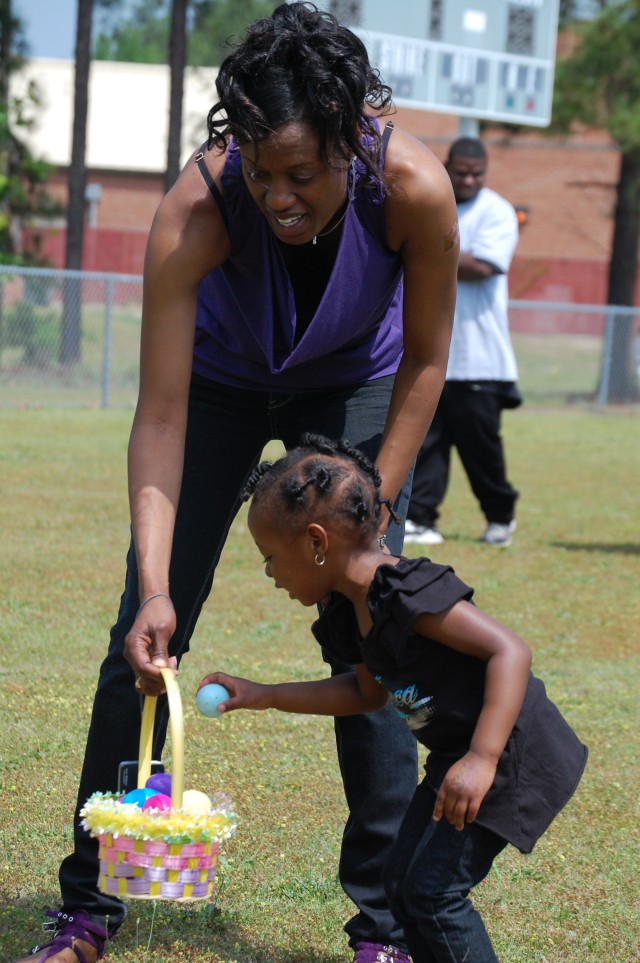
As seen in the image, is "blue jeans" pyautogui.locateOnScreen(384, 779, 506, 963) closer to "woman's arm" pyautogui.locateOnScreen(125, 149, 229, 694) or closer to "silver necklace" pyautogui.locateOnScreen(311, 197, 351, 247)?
"woman's arm" pyautogui.locateOnScreen(125, 149, 229, 694)

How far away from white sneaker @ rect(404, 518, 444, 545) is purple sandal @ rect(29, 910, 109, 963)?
17.1 ft

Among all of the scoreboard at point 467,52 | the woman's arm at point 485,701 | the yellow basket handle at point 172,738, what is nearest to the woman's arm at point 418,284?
the woman's arm at point 485,701

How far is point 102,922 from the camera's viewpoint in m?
2.94

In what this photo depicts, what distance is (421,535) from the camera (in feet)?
26.5

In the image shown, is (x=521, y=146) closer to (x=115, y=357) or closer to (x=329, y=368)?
(x=115, y=357)

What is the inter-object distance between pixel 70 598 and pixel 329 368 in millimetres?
3538

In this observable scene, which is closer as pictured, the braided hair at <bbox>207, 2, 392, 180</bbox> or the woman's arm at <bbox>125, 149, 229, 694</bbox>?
the braided hair at <bbox>207, 2, 392, 180</bbox>

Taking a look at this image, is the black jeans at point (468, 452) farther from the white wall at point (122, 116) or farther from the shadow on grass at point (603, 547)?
the white wall at point (122, 116)

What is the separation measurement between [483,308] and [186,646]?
5737mm

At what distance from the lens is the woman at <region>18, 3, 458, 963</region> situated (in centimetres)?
251

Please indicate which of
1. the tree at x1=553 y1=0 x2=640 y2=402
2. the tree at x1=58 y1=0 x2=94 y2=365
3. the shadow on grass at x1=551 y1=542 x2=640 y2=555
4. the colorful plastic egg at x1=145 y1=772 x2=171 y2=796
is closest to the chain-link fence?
the tree at x1=553 y1=0 x2=640 y2=402

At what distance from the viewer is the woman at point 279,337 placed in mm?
2510

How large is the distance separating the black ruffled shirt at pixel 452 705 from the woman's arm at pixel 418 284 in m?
0.36

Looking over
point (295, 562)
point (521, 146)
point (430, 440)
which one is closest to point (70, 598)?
point (430, 440)
